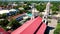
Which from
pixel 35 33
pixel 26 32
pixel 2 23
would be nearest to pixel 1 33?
pixel 26 32

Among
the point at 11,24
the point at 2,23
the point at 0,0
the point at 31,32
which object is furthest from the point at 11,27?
the point at 0,0

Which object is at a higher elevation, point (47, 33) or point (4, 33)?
point (4, 33)

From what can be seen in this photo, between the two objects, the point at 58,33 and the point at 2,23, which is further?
the point at 2,23

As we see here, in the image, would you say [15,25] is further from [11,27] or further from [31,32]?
[31,32]

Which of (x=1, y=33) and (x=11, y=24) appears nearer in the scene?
(x=1, y=33)

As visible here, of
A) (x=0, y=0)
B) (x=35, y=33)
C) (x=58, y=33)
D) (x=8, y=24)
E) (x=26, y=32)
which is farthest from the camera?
(x=0, y=0)

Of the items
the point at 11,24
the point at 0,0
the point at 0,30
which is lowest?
the point at 0,0

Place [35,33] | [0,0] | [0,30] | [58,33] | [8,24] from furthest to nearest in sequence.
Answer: [0,0], [8,24], [58,33], [35,33], [0,30]

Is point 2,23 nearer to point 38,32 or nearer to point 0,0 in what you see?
point 38,32

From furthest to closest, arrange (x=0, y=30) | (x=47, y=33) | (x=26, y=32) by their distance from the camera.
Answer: (x=47, y=33), (x=26, y=32), (x=0, y=30)
